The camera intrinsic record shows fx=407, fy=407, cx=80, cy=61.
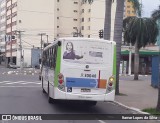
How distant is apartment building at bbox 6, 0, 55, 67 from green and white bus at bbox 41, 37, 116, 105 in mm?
91538

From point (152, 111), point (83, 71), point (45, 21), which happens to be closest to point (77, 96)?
point (83, 71)

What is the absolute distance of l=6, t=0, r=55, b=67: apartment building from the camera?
109m

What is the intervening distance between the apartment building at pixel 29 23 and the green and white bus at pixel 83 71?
3604 inches

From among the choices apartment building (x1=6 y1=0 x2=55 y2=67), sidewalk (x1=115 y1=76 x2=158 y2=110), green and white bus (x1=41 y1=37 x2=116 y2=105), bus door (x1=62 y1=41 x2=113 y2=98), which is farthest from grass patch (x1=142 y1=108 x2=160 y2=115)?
apartment building (x1=6 y1=0 x2=55 y2=67)

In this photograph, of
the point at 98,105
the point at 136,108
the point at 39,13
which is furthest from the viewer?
the point at 39,13

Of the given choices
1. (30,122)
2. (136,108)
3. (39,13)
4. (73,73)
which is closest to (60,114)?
(73,73)

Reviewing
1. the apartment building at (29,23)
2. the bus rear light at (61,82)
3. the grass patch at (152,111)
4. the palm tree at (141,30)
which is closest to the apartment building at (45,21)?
the apartment building at (29,23)

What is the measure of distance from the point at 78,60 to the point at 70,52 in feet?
1.47

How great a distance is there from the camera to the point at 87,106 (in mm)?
18312

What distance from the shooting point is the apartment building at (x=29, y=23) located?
4301 inches

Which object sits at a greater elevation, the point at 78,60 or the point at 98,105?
the point at 78,60

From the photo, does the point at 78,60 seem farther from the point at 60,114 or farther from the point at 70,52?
the point at 60,114

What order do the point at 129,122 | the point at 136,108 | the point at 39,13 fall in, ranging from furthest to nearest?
1. the point at 39,13
2. the point at 136,108
3. the point at 129,122

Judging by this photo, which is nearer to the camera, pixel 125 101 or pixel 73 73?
pixel 73 73
